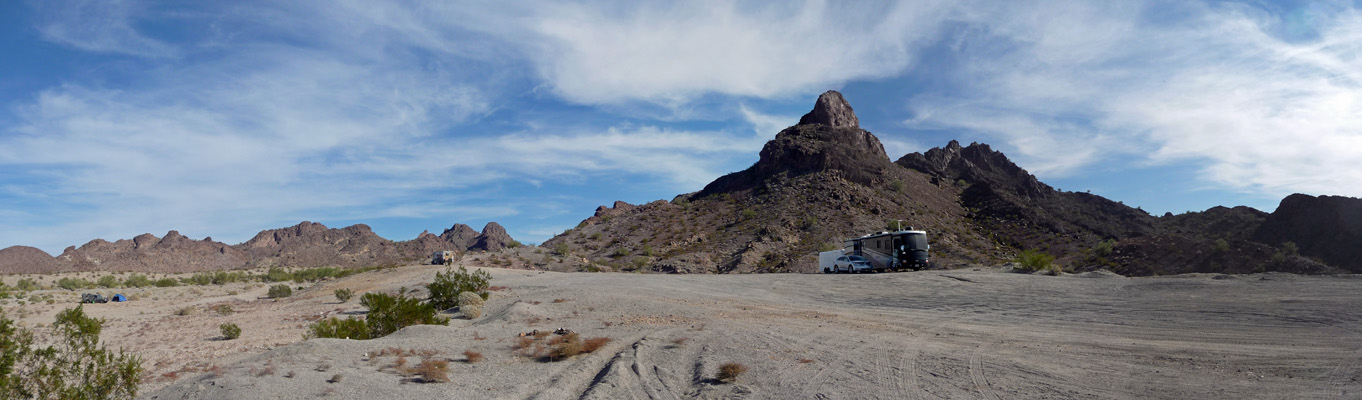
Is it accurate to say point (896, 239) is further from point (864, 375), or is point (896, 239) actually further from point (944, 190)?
point (944, 190)

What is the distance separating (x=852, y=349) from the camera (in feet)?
39.4

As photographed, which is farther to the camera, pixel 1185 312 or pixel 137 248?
pixel 137 248

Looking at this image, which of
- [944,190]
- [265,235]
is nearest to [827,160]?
[944,190]

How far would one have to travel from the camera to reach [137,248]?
110562mm

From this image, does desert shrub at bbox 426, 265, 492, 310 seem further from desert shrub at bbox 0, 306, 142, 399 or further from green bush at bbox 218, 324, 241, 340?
desert shrub at bbox 0, 306, 142, 399

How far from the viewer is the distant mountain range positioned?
135 feet

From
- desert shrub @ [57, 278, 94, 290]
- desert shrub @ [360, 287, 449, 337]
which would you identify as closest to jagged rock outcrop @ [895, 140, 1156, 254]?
desert shrub @ [360, 287, 449, 337]

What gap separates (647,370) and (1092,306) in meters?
14.4

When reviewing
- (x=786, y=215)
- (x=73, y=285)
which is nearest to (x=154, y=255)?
(x=73, y=285)

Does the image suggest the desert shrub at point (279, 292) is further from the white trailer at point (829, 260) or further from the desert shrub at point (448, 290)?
the white trailer at point (829, 260)

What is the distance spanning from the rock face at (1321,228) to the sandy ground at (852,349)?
2868 cm

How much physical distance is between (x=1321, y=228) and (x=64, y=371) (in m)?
62.6

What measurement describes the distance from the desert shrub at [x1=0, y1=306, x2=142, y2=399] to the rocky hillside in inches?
3524

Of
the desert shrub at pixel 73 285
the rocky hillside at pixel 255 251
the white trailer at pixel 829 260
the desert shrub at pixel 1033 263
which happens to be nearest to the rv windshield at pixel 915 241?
the white trailer at pixel 829 260
